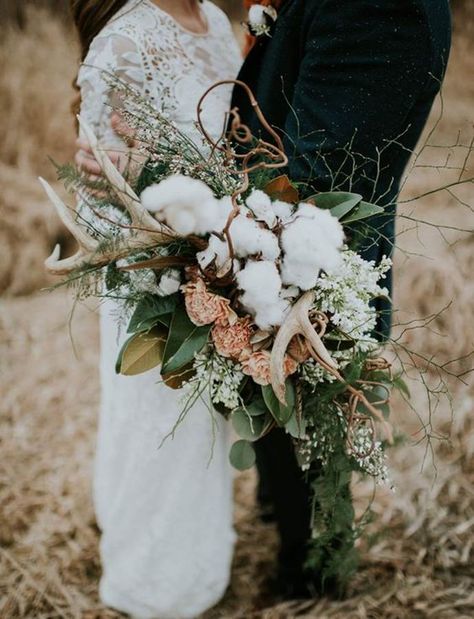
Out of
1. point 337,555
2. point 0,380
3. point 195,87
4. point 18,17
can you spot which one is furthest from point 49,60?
point 337,555

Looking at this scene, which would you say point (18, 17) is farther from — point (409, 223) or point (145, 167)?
point (145, 167)

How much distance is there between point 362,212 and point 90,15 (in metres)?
0.72

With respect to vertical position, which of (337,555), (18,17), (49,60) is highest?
(18,17)

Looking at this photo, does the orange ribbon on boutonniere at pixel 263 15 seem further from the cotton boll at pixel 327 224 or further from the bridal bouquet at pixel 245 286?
the cotton boll at pixel 327 224

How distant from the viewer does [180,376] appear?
986 millimetres

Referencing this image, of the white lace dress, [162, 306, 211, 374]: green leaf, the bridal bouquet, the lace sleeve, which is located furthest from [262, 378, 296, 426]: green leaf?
the lace sleeve

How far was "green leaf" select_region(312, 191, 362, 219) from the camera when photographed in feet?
2.93

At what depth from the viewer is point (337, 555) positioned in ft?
4.07

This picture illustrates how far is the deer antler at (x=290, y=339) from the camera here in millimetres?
854

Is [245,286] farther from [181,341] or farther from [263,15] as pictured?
[263,15]

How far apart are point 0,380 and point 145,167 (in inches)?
68.2

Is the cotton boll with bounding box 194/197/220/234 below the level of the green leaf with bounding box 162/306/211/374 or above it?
above

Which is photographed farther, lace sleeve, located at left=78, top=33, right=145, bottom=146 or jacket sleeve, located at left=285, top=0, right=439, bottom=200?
lace sleeve, located at left=78, top=33, right=145, bottom=146

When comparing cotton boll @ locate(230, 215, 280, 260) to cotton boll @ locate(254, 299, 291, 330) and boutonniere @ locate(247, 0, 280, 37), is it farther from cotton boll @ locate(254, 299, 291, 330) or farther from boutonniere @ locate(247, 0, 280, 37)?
boutonniere @ locate(247, 0, 280, 37)
